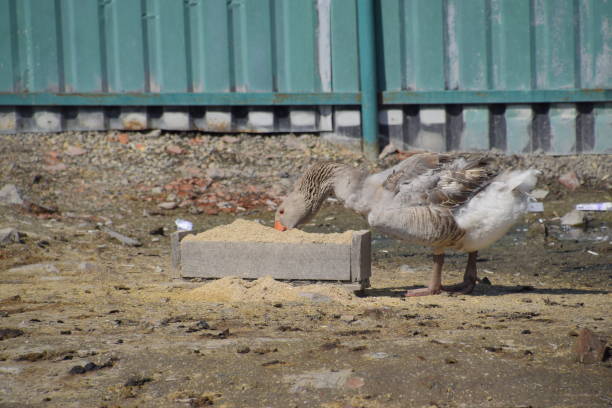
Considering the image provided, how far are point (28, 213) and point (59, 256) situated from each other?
1888 millimetres

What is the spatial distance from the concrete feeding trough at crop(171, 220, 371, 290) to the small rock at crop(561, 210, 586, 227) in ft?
12.0

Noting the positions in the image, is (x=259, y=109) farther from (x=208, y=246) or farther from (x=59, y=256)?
(x=208, y=246)

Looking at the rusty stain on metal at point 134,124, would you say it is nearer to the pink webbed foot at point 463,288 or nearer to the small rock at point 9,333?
the pink webbed foot at point 463,288

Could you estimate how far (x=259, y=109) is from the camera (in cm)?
1172

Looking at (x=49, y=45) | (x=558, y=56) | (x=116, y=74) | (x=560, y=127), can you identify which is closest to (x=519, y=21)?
(x=558, y=56)

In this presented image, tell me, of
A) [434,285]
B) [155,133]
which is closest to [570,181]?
[434,285]

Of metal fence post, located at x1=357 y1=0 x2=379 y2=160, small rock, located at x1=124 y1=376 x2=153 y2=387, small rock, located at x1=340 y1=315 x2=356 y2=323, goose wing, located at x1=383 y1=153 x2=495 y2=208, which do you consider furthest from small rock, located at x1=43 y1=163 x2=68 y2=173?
small rock, located at x1=124 y1=376 x2=153 y2=387

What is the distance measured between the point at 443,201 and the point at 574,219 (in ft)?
11.7

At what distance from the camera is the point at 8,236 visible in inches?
335

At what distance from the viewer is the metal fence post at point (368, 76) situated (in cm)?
1106

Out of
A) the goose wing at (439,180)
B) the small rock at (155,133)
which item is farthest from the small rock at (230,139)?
the goose wing at (439,180)

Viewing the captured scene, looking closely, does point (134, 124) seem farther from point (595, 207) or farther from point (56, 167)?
point (595, 207)

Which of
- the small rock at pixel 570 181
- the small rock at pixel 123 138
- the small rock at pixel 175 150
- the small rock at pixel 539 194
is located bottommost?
the small rock at pixel 539 194

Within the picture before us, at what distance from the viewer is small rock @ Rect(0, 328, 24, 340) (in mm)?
5395
